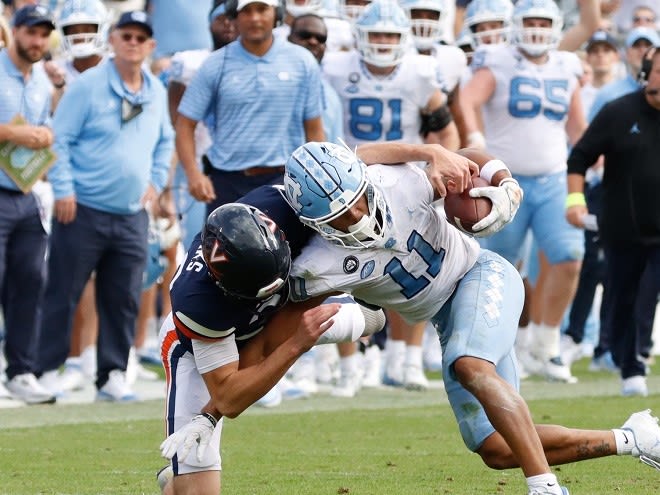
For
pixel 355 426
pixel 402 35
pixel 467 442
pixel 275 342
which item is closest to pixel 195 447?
pixel 275 342

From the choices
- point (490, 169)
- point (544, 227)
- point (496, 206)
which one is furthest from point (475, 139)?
point (496, 206)

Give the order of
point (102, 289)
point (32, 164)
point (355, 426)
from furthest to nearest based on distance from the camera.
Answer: point (102, 289) < point (32, 164) < point (355, 426)

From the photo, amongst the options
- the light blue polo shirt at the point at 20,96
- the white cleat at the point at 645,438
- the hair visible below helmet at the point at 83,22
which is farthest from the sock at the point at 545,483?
the hair visible below helmet at the point at 83,22

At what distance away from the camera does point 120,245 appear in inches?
352

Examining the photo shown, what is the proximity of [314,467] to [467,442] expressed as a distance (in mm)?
1029

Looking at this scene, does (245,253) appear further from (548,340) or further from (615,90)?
(615,90)

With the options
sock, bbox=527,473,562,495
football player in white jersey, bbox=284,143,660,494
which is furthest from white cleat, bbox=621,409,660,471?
sock, bbox=527,473,562,495

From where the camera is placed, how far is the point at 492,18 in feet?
36.0

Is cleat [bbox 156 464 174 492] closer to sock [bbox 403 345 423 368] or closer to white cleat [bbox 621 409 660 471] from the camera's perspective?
white cleat [bbox 621 409 660 471]

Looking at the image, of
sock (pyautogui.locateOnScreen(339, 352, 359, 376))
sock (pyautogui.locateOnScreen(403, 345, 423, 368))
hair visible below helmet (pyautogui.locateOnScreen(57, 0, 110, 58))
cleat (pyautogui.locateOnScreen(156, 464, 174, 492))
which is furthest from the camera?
hair visible below helmet (pyautogui.locateOnScreen(57, 0, 110, 58))

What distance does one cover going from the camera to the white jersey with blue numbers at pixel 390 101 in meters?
9.56

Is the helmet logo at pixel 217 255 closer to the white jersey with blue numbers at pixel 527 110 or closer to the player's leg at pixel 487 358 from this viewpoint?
the player's leg at pixel 487 358

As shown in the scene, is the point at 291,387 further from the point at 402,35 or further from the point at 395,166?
the point at 395,166

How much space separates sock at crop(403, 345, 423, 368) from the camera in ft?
30.9
